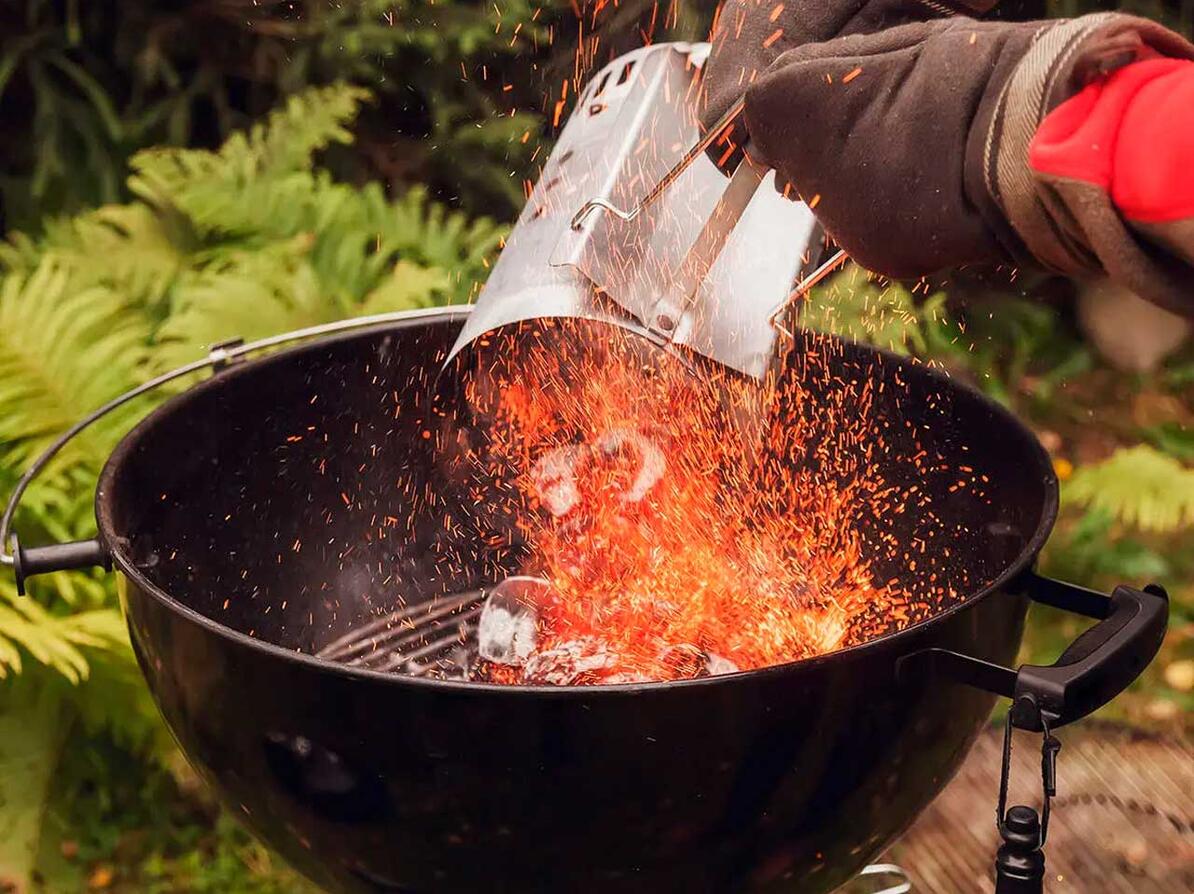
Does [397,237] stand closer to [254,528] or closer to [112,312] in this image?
[112,312]

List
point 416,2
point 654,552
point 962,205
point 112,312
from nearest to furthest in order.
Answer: point 962,205
point 654,552
point 112,312
point 416,2

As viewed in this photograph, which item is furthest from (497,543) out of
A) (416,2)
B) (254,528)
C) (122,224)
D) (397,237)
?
(416,2)

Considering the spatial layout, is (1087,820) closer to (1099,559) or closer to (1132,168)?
(1099,559)

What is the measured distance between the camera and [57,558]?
1.23 metres

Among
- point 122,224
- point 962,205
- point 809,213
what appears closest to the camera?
point 962,205

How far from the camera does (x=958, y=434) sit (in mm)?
1447

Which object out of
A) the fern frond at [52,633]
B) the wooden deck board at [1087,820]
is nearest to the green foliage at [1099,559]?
the wooden deck board at [1087,820]

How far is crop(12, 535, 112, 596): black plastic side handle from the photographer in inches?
48.3

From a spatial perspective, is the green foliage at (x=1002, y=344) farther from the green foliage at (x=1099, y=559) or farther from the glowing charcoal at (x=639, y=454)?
the glowing charcoal at (x=639, y=454)

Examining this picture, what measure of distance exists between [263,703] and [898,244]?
621 millimetres

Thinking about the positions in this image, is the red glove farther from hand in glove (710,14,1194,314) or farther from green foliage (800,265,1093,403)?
green foliage (800,265,1093,403)

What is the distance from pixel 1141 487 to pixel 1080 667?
170 centimetres

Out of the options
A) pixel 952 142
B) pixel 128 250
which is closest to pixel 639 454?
pixel 952 142

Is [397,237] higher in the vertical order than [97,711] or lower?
higher
